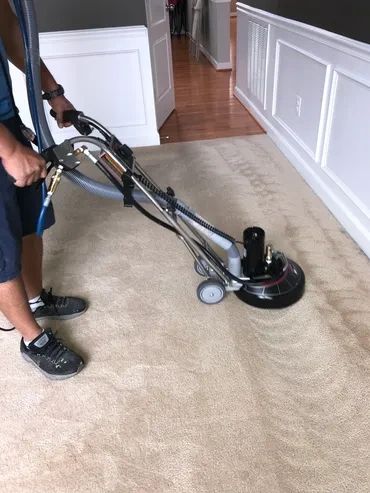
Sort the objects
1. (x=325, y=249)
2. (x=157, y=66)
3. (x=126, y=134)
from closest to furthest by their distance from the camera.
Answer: (x=325, y=249) → (x=126, y=134) → (x=157, y=66)

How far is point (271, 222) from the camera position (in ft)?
7.43

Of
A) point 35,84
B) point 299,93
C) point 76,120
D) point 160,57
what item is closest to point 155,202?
point 76,120

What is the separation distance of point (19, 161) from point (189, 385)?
849mm

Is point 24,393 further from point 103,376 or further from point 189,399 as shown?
point 189,399

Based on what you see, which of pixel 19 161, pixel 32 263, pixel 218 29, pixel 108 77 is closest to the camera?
pixel 19 161

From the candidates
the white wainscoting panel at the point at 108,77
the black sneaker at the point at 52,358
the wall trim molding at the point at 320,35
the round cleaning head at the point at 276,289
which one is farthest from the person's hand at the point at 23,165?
the white wainscoting panel at the point at 108,77

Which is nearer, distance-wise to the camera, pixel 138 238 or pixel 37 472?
pixel 37 472

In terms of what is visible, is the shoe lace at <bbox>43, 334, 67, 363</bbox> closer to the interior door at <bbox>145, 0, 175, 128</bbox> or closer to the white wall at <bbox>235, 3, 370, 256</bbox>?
the white wall at <bbox>235, 3, 370, 256</bbox>

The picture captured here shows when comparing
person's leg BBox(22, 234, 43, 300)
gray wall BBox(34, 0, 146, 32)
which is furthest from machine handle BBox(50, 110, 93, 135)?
gray wall BBox(34, 0, 146, 32)

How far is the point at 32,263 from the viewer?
62.9 inches

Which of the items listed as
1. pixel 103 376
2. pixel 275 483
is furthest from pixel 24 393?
pixel 275 483

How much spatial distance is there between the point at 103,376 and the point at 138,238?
0.88 metres

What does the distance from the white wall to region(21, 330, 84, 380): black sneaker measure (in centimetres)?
134

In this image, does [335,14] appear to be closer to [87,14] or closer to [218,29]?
[87,14]
